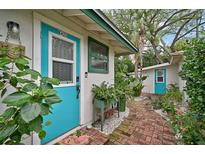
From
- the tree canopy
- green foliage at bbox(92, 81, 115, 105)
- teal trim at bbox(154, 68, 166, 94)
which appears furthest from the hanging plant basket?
teal trim at bbox(154, 68, 166, 94)

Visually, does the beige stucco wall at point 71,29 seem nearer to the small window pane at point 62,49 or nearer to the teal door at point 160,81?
the small window pane at point 62,49

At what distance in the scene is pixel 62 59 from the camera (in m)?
2.86

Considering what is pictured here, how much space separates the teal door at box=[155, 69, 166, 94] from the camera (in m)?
11.8

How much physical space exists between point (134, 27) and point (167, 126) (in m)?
11.2

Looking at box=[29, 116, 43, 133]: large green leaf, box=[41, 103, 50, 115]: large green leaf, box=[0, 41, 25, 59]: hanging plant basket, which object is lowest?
box=[29, 116, 43, 133]: large green leaf

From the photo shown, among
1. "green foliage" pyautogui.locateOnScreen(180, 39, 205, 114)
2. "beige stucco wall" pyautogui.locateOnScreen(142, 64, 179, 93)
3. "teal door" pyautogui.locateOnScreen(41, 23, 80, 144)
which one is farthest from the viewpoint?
"beige stucco wall" pyautogui.locateOnScreen(142, 64, 179, 93)

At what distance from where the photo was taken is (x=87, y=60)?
3.64 m

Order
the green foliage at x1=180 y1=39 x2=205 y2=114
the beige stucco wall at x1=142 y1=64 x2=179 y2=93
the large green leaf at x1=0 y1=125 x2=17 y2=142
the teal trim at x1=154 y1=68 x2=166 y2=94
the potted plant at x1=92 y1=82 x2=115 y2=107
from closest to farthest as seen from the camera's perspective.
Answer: the large green leaf at x1=0 y1=125 x2=17 y2=142 → the green foliage at x1=180 y1=39 x2=205 y2=114 → the potted plant at x1=92 y1=82 x2=115 y2=107 → the beige stucco wall at x1=142 y1=64 x2=179 y2=93 → the teal trim at x1=154 y1=68 x2=166 y2=94

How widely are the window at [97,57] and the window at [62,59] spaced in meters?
0.69

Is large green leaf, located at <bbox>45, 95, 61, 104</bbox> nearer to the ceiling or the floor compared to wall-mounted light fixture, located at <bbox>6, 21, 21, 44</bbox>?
nearer to the floor

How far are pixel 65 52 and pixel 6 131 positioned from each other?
205cm

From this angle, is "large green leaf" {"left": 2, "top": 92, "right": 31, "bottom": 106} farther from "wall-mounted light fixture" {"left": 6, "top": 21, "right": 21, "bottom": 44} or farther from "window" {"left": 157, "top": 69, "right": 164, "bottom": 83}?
"window" {"left": 157, "top": 69, "right": 164, "bottom": 83}
